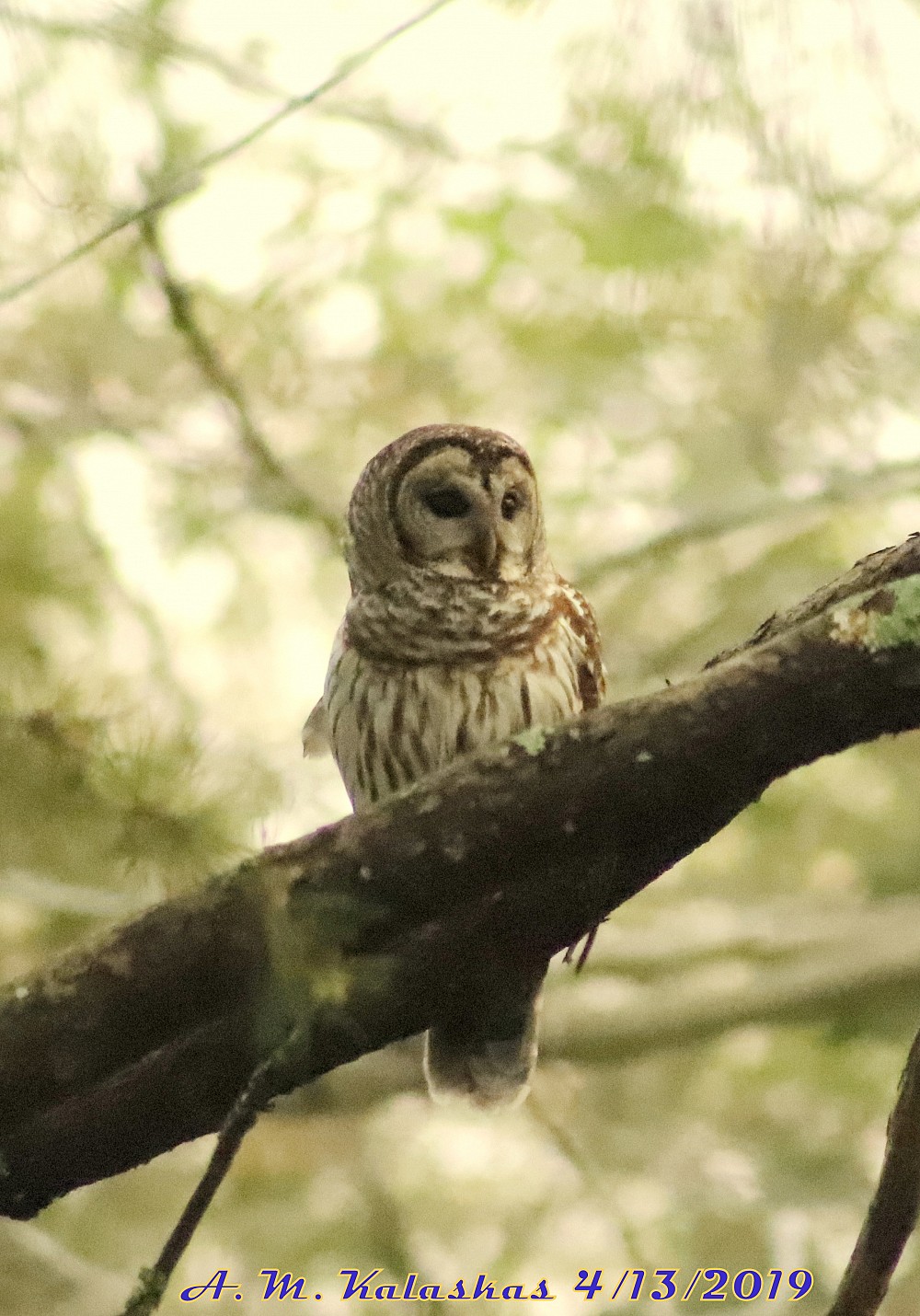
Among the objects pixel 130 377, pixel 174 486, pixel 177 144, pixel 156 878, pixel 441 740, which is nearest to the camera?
pixel 156 878

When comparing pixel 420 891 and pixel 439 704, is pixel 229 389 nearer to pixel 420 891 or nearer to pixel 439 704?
pixel 439 704

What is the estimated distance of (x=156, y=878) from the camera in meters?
2.23

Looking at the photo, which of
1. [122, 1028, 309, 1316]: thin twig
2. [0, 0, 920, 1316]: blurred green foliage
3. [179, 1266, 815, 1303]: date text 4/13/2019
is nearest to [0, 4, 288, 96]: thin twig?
[0, 0, 920, 1316]: blurred green foliage

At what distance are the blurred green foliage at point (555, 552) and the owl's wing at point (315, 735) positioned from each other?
0.30 ft

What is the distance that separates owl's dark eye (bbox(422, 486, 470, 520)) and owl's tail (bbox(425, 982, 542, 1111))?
2.81ft

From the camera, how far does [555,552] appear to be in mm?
4699

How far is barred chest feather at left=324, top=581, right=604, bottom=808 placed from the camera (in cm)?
244

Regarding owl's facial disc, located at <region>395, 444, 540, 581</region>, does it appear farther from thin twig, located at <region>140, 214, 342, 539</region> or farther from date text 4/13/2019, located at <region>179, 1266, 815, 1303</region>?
date text 4/13/2019, located at <region>179, 1266, 815, 1303</region>

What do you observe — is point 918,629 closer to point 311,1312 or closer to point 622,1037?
point 622,1037

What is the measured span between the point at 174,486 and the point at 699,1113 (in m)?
2.76

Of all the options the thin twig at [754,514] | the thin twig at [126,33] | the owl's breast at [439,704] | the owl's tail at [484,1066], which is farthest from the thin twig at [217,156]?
the thin twig at [754,514]

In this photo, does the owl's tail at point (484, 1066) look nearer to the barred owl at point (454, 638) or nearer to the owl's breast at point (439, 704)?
the barred owl at point (454, 638)

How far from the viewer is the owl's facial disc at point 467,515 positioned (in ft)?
8.36

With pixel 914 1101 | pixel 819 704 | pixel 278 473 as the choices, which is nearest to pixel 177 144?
pixel 278 473
